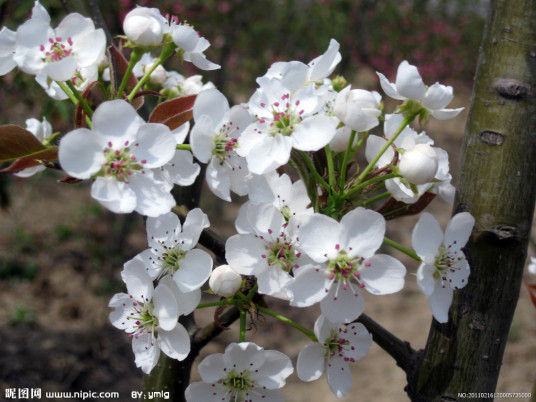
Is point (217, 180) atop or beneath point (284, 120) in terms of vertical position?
beneath

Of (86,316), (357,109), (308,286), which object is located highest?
(357,109)

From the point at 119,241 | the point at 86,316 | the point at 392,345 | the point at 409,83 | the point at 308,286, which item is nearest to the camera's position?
the point at 308,286

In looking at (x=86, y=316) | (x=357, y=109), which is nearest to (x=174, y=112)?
(x=357, y=109)

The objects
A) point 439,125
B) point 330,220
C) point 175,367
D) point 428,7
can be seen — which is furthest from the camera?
point 439,125

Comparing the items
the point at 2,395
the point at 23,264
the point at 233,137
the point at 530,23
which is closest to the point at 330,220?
the point at 233,137

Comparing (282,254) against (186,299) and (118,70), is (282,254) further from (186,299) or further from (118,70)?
(118,70)

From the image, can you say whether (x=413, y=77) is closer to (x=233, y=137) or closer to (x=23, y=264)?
(x=233, y=137)

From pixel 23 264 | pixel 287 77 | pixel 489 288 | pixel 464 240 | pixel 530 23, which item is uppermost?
pixel 530 23

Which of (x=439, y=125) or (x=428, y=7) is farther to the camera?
(x=439, y=125)
